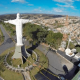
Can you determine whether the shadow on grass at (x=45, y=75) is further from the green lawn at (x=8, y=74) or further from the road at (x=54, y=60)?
the green lawn at (x=8, y=74)

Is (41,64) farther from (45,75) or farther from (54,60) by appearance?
(54,60)

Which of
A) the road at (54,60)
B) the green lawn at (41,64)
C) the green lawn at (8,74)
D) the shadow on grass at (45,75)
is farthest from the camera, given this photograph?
the road at (54,60)

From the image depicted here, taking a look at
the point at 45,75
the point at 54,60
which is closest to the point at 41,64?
the point at 45,75

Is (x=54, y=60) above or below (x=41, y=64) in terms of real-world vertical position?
above

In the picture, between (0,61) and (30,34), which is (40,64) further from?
(30,34)

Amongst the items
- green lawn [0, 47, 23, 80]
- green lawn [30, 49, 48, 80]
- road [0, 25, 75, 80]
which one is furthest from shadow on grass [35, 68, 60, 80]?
green lawn [0, 47, 23, 80]

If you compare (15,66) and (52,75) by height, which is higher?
(15,66)

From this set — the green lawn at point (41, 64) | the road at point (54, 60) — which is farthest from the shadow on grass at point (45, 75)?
the road at point (54, 60)

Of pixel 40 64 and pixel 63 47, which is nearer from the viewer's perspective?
pixel 40 64

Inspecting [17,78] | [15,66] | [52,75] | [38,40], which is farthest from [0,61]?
[38,40]

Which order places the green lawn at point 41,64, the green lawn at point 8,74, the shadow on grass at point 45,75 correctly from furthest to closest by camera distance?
the green lawn at point 41,64, the shadow on grass at point 45,75, the green lawn at point 8,74

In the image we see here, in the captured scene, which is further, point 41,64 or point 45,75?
point 41,64
